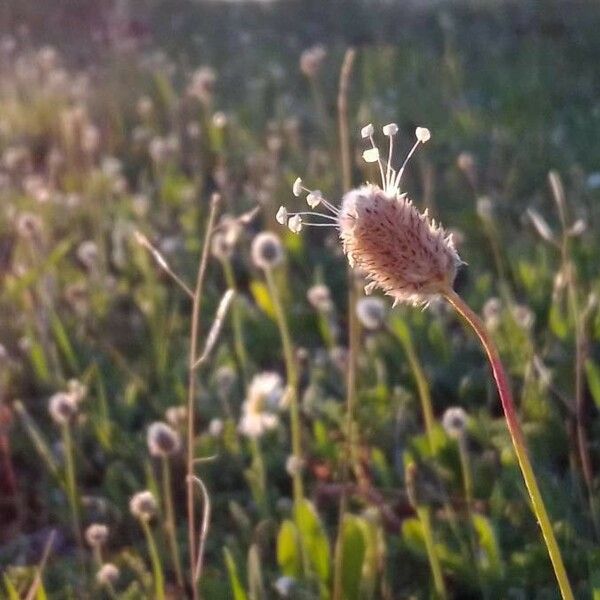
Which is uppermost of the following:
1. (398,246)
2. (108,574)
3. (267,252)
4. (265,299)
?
(398,246)

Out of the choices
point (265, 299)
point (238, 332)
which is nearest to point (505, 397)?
point (238, 332)

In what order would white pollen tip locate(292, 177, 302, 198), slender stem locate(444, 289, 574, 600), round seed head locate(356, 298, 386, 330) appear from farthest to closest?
round seed head locate(356, 298, 386, 330) → white pollen tip locate(292, 177, 302, 198) → slender stem locate(444, 289, 574, 600)

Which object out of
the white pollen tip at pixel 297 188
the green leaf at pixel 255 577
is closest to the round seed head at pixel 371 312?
the green leaf at pixel 255 577

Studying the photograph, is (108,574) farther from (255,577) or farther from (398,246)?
(398,246)

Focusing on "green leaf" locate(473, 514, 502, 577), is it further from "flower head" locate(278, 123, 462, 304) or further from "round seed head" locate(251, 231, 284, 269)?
"flower head" locate(278, 123, 462, 304)

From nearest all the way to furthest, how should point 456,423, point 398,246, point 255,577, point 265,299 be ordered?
point 398,246 → point 255,577 → point 456,423 → point 265,299

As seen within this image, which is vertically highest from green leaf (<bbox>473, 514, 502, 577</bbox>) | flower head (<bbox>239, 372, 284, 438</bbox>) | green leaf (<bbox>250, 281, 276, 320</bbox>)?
green leaf (<bbox>250, 281, 276, 320</bbox>)

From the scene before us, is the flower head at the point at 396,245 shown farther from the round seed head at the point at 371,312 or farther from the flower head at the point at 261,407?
the round seed head at the point at 371,312

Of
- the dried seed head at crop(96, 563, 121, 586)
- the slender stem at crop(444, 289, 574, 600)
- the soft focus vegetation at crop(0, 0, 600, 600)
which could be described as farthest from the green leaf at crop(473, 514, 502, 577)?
the slender stem at crop(444, 289, 574, 600)
